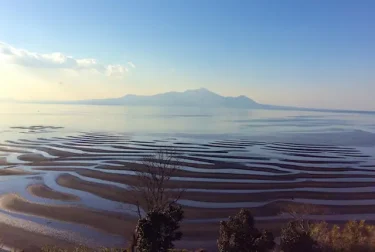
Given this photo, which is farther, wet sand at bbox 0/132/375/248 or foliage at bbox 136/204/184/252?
wet sand at bbox 0/132/375/248

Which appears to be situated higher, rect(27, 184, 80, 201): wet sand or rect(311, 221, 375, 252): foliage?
rect(311, 221, 375, 252): foliage

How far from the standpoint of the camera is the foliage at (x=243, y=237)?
43.2ft

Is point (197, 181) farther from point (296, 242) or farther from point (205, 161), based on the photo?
point (296, 242)

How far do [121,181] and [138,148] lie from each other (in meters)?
17.1

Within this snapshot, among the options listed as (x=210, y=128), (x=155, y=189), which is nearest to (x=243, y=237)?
(x=155, y=189)

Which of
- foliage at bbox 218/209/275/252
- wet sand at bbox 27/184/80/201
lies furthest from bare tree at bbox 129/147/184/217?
wet sand at bbox 27/184/80/201

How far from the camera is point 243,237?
522 inches

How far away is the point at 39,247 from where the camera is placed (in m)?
19.5

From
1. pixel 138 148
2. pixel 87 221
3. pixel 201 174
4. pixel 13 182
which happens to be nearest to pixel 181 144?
pixel 138 148

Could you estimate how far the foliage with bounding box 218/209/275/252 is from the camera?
13172mm

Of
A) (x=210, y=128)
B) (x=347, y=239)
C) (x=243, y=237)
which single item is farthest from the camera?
(x=210, y=128)

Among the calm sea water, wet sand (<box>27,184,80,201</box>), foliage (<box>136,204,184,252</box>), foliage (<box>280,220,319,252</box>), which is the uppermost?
the calm sea water

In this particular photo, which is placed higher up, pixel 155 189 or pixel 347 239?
pixel 155 189

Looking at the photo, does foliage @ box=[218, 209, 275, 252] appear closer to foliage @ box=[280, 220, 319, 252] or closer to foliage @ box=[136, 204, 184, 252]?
foliage @ box=[280, 220, 319, 252]
